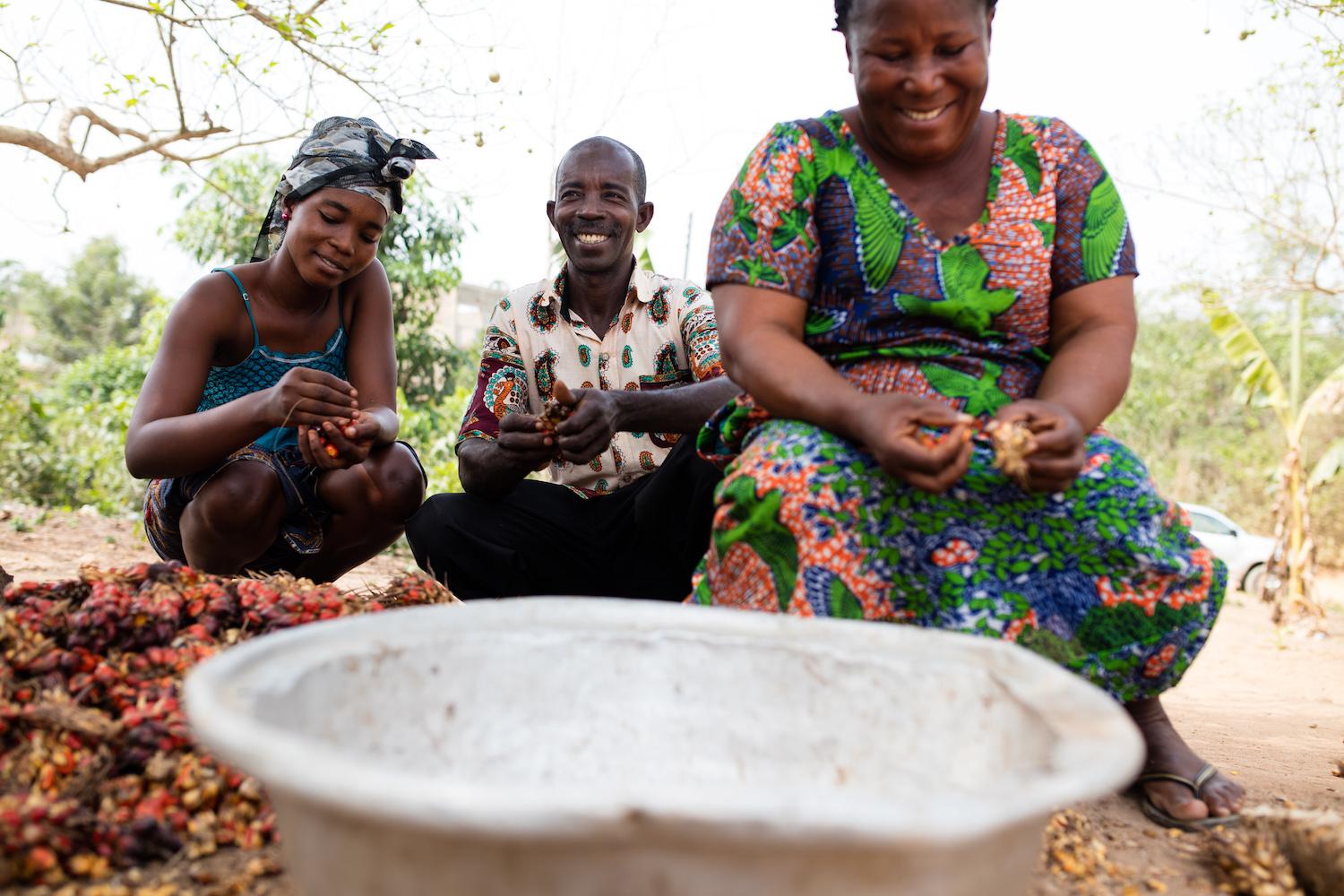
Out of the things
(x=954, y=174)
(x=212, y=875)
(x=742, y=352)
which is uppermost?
(x=954, y=174)

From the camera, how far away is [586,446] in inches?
107

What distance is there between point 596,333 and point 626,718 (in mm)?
1928

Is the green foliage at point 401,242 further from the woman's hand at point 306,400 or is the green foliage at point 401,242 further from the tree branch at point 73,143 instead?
the woman's hand at point 306,400

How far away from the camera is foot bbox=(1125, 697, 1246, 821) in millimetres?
1973

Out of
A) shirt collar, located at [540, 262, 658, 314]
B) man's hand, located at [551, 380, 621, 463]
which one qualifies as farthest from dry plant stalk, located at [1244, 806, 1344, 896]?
shirt collar, located at [540, 262, 658, 314]

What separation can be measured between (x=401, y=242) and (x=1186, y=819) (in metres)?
7.42

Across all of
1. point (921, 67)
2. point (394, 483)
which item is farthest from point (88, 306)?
point (921, 67)

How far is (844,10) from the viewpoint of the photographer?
83.6 inches

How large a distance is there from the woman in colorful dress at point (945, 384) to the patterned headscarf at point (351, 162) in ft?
4.75

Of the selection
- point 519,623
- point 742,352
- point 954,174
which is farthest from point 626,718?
point 954,174

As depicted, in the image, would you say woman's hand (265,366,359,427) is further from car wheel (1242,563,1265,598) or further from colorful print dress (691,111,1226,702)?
car wheel (1242,563,1265,598)

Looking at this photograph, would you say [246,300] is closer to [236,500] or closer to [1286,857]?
[236,500]

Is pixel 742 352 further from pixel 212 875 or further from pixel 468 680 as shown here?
pixel 212 875

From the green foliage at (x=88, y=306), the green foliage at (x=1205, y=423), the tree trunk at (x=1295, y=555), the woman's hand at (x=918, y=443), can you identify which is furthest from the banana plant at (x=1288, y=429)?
the green foliage at (x=88, y=306)
